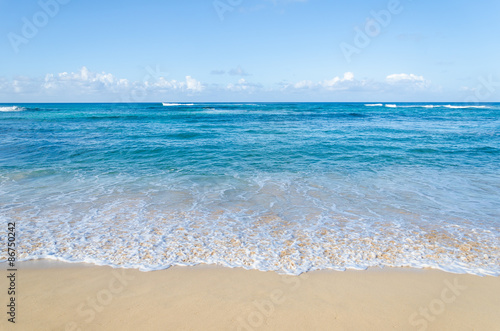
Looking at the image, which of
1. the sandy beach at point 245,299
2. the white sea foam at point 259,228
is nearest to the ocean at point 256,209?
the white sea foam at point 259,228

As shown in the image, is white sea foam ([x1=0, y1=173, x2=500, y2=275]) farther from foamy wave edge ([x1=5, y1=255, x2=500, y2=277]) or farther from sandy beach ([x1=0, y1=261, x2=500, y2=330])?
sandy beach ([x1=0, y1=261, x2=500, y2=330])

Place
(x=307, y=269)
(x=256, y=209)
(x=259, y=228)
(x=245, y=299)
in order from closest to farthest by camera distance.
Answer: (x=245, y=299) → (x=307, y=269) → (x=259, y=228) → (x=256, y=209)

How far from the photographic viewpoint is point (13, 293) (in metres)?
4.44

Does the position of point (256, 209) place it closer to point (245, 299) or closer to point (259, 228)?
point (259, 228)

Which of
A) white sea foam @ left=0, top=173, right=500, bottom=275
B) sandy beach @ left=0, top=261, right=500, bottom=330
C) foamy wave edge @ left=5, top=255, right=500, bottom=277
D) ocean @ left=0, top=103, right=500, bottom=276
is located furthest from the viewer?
ocean @ left=0, top=103, right=500, bottom=276

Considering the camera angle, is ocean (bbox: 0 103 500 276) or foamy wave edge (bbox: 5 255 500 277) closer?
foamy wave edge (bbox: 5 255 500 277)

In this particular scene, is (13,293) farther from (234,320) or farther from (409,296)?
(409,296)

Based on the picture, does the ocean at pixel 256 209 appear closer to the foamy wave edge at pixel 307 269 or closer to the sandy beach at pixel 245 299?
the foamy wave edge at pixel 307 269

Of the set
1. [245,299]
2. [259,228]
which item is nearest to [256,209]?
[259,228]

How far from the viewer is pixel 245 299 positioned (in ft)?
14.2

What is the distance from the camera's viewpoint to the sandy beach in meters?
3.86

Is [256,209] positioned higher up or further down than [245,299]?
higher up

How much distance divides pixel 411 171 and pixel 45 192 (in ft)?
46.5

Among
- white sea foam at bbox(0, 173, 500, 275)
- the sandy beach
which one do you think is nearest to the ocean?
white sea foam at bbox(0, 173, 500, 275)
